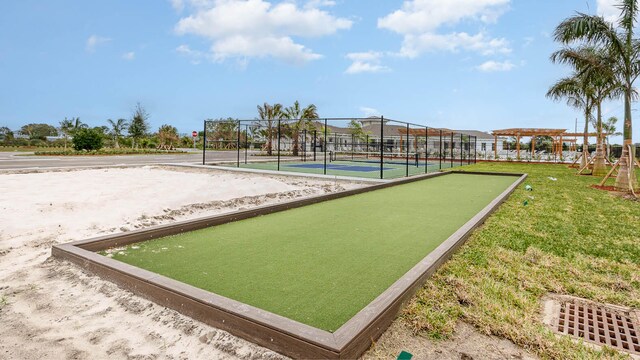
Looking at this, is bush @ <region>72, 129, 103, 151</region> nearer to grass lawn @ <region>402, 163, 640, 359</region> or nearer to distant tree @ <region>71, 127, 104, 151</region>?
distant tree @ <region>71, 127, 104, 151</region>

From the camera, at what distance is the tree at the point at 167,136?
4156 centimetres

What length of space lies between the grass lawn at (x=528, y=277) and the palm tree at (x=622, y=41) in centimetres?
620

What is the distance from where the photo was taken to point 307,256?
363 centimetres

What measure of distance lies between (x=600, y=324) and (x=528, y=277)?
767mm

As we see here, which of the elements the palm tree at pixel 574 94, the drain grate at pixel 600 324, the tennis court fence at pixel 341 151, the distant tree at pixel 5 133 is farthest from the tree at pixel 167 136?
the drain grate at pixel 600 324

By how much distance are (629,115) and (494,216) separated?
8406 millimetres

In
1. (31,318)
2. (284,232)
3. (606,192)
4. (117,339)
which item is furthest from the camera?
(606,192)

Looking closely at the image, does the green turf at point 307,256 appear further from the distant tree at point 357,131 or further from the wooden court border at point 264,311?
the distant tree at point 357,131

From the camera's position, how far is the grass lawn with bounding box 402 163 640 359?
2.29 m

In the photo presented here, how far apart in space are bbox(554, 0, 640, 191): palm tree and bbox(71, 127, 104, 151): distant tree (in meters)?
32.3

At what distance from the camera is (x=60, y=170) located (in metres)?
13.1

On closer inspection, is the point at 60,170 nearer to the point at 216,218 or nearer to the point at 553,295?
the point at 216,218

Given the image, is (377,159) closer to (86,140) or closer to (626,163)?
(626,163)

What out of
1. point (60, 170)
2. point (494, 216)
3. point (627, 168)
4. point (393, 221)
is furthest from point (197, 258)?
point (60, 170)
